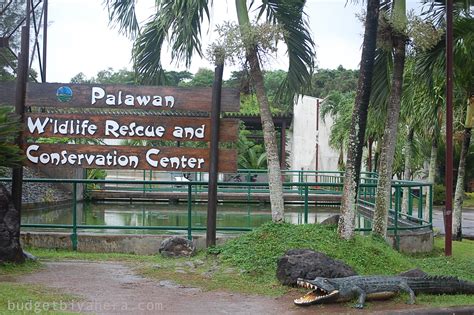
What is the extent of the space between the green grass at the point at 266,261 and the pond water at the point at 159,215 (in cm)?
469

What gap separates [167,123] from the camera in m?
10.1

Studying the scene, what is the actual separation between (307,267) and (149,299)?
1925 mm

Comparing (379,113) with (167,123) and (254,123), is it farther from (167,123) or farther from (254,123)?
(254,123)

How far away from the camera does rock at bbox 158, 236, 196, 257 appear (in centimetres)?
1009

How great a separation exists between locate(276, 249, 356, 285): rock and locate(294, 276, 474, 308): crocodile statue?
190 mm

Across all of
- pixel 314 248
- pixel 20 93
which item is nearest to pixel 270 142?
pixel 314 248

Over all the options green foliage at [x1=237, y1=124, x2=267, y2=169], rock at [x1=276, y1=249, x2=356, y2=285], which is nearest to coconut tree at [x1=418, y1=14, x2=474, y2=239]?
rock at [x1=276, y1=249, x2=356, y2=285]

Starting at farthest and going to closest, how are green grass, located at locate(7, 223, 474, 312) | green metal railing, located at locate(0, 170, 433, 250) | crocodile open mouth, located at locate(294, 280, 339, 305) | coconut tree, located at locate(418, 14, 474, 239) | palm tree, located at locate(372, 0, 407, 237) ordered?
coconut tree, located at locate(418, 14, 474, 239)
green metal railing, located at locate(0, 170, 433, 250)
palm tree, located at locate(372, 0, 407, 237)
green grass, located at locate(7, 223, 474, 312)
crocodile open mouth, located at locate(294, 280, 339, 305)

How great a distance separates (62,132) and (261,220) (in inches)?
316

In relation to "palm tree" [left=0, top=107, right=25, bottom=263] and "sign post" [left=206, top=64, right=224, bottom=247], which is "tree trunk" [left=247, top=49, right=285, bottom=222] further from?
"palm tree" [left=0, top=107, right=25, bottom=263]

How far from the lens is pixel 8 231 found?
8.81m

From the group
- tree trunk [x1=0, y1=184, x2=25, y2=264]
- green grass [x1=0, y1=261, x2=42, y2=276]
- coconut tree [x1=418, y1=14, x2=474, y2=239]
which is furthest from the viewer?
coconut tree [x1=418, y1=14, x2=474, y2=239]

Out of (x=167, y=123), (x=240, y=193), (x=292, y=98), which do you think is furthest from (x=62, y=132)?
(x=240, y=193)

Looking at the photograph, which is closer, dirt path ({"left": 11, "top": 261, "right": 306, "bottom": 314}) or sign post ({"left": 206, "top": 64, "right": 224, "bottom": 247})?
dirt path ({"left": 11, "top": 261, "right": 306, "bottom": 314})
